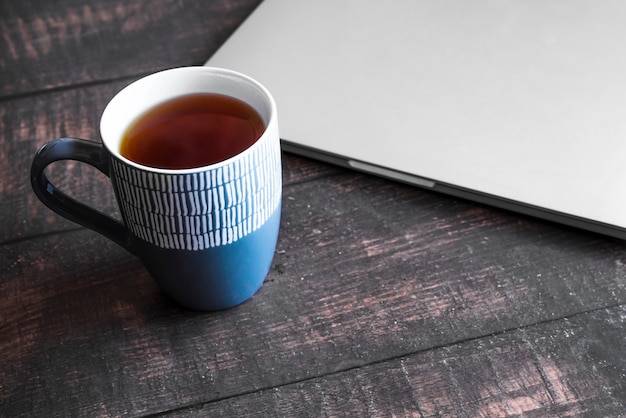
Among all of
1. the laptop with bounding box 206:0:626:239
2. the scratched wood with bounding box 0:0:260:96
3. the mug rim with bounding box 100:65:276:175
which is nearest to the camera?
the mug rim with bounding box 100:65:276:175

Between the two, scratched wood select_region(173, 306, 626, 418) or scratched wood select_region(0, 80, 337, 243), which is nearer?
scratched wood select_region(173, 306, 626, 418)

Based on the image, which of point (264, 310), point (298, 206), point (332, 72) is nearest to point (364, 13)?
point (332, 72)

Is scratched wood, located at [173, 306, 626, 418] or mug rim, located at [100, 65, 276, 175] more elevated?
mug rim, located at [100, 65, 276, 175]

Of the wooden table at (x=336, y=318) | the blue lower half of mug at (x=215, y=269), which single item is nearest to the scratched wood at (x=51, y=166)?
the wooden table at (x=336, y=318)

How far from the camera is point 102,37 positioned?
0.83 meters

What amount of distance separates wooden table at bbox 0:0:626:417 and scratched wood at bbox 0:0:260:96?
130mm

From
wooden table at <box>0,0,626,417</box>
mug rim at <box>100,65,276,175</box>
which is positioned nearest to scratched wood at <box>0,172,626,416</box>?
wooden table at <box>0,0,626,417</box>

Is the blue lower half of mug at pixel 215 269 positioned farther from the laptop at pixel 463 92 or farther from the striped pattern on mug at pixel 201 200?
the laptop at pixel 463 92

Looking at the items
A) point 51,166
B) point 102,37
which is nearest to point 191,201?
point 51,166

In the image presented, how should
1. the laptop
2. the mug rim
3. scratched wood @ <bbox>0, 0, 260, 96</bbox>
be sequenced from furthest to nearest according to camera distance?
scratched wood @ <bbox>0, 0, 260, 96</bbox>, the laptop, the mug rim

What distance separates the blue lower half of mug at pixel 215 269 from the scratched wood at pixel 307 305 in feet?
0.06

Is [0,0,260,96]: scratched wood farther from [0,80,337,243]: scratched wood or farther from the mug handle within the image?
the mug handle

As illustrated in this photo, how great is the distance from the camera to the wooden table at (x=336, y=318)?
0.52 m

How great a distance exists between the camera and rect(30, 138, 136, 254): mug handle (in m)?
0.53
